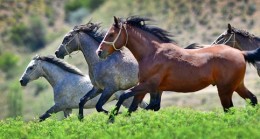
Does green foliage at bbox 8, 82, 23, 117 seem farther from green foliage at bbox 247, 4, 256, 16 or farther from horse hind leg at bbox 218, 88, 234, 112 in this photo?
horse hind leg at bbox 218, 88, 234, 112

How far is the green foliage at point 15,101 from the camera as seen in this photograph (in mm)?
41594

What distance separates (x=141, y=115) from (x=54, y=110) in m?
Answer: 5.41

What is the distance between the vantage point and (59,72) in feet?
64.1

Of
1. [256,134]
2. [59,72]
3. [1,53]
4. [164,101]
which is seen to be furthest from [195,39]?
[256,134]

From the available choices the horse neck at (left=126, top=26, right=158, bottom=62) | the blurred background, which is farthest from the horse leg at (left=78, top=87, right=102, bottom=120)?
the blurred background

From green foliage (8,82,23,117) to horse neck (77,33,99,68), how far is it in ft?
74.9

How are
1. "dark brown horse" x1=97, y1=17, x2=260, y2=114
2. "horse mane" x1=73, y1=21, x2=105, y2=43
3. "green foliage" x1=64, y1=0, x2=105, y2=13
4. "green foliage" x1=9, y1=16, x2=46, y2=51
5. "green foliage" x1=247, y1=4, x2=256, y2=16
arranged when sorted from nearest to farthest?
1. "dark brown horse" x1=97, y1=17, x2=260, y2=114
2. "horse mane" x1=73, y1=21, x2=105, y2=43
3. "green foliage" x1=247, y1=4, x2=256, y2=16
4. "green foliage" x1=9, y1=16, x2=46, y2=51
5. "green foliage" x1=64, y1=0, x2=105, y2=13

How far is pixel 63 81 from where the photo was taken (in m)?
19.5

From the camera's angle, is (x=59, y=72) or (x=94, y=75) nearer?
(x=94, y=75)

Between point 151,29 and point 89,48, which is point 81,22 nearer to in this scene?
point 89,48

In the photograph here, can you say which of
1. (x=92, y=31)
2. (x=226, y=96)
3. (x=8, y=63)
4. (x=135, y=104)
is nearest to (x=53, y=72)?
(x=92, y=31)

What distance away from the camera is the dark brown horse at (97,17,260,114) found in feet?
49.4

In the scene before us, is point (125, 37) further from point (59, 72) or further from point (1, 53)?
point (1, 53)

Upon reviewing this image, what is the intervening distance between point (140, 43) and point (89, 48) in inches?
98.2
